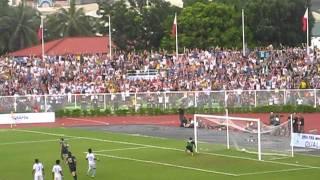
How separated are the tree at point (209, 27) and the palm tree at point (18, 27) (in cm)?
2552

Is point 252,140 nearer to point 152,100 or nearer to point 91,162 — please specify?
point 91,162

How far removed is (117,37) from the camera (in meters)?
94.8

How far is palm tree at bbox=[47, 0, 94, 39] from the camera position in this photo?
110875 mm

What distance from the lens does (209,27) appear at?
3428 inches

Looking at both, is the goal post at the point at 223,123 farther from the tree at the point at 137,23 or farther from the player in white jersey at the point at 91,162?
the tree at the point at 137,23

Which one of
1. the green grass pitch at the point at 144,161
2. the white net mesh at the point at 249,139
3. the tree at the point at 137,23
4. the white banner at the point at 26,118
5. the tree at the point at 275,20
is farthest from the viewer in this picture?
the tree at the point at 137,23

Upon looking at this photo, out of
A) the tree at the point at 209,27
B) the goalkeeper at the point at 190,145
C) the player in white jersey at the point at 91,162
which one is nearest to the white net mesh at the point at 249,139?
the goalkeeper at the point at 190,145

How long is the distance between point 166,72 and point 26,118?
13.1m

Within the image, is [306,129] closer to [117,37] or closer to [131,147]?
[131,147]

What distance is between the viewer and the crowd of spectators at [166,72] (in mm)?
63406

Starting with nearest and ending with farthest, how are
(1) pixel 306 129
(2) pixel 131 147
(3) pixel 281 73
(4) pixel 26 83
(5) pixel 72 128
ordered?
(2) pixel 131 147
(1) pixel 306 129
(5) pixel 72 128
(3) pixel 281 73
(4) pixel 26 83

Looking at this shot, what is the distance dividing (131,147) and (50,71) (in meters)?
25.8

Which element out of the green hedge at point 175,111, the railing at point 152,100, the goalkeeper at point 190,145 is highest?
the railing at point 152,100

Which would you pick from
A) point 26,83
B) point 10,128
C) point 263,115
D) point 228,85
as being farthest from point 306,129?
point 26,83
